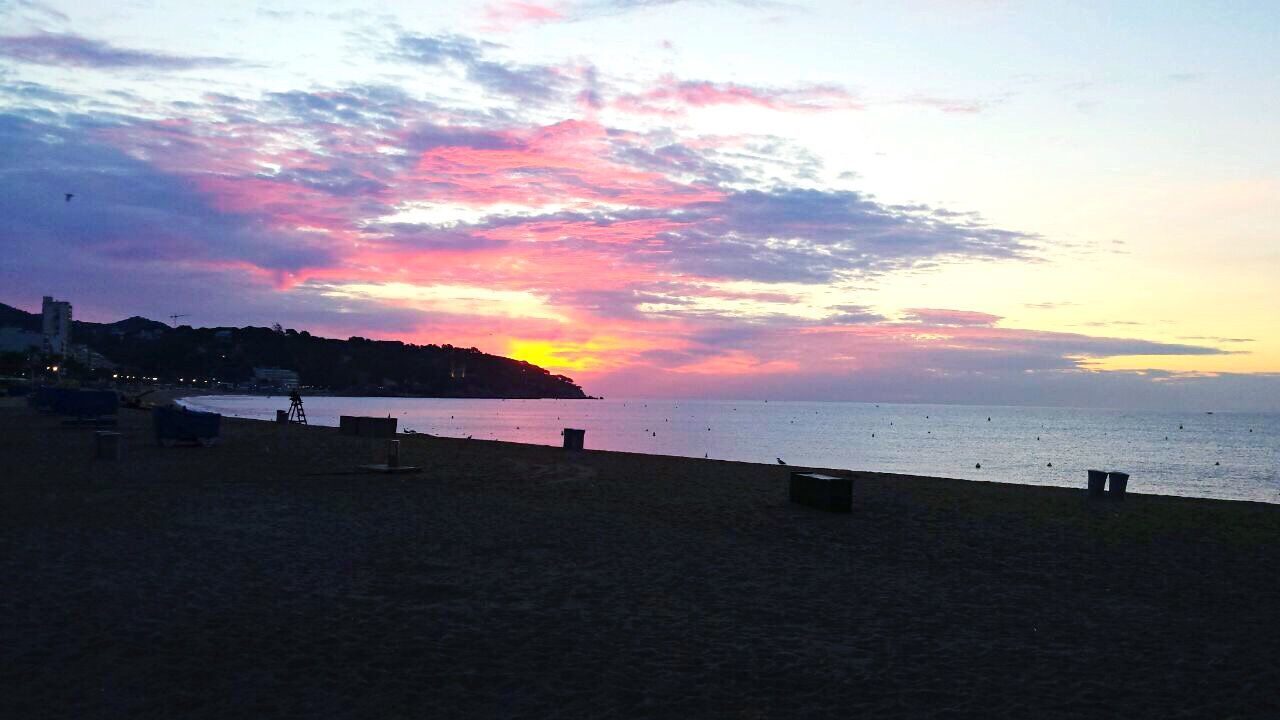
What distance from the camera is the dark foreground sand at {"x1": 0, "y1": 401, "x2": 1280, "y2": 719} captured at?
6523 millimetres

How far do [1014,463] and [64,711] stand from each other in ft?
279

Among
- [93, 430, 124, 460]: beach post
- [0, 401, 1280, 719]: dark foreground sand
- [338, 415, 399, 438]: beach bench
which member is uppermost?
[338, 415, 399, 438]: beach bench

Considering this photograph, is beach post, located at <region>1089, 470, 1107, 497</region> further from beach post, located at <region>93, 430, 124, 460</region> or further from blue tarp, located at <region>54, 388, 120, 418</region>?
blue tarp, located at <region>54, 388, 120, 418</region>

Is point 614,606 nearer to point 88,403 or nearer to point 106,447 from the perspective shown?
point 106,447

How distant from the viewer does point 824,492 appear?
17062 millimetres

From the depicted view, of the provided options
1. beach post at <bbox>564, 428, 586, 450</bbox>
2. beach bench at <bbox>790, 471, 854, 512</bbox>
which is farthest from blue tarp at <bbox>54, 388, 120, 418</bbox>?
beach bench at <bbox>790, 471, 854, 512</bbox>

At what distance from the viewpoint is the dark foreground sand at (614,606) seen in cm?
652

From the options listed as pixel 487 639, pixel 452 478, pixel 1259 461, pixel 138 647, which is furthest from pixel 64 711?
pixel 1259 461

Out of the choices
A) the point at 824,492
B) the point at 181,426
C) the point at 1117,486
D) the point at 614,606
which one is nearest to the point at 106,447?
the point at 181,426

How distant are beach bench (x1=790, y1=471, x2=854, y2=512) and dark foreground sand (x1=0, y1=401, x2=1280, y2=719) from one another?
539 millimetres

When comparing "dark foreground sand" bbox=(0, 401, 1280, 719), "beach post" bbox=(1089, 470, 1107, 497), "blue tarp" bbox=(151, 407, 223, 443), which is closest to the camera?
"dark foreground sand" bbox=(0, 401, 1280, 719)

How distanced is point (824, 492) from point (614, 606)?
8.62m

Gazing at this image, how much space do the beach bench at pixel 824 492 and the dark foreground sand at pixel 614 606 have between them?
54cm

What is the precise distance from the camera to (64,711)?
5.82 metres
